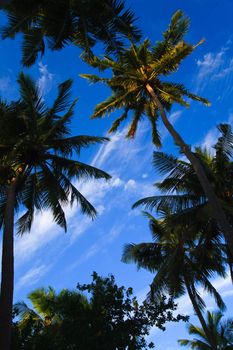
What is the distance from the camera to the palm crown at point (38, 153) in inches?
553

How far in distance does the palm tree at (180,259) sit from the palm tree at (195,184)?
2.12 feet

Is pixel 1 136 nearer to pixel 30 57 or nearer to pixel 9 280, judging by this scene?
pixel 30 57

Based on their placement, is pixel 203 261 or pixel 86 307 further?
pixel 203 261

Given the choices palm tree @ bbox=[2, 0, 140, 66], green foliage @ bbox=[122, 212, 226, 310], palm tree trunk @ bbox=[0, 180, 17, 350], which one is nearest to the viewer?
palm tree trunk @ bbox=[0, 180, 17, 350]

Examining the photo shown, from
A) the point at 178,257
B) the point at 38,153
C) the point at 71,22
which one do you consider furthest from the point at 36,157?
the point at 178,257

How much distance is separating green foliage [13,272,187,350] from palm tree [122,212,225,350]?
332cm

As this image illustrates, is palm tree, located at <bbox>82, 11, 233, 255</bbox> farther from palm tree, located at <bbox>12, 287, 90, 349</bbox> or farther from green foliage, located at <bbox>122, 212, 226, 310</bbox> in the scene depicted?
palm tree, located at <bbox>12, 287, 90, 349</bbox>

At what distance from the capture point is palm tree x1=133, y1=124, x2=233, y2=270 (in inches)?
669

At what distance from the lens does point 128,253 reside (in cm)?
2123

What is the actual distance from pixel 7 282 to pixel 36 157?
580 centimetres

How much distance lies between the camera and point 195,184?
57.2ft

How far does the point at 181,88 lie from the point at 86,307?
11513mm

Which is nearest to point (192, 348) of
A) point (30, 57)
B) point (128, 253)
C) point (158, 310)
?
point (128, 253)

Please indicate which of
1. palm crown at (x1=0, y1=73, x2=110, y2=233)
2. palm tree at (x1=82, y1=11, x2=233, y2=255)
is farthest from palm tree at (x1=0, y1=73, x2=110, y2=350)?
palm tree at (x1=82, y1=11, x2=233, y2=255)
